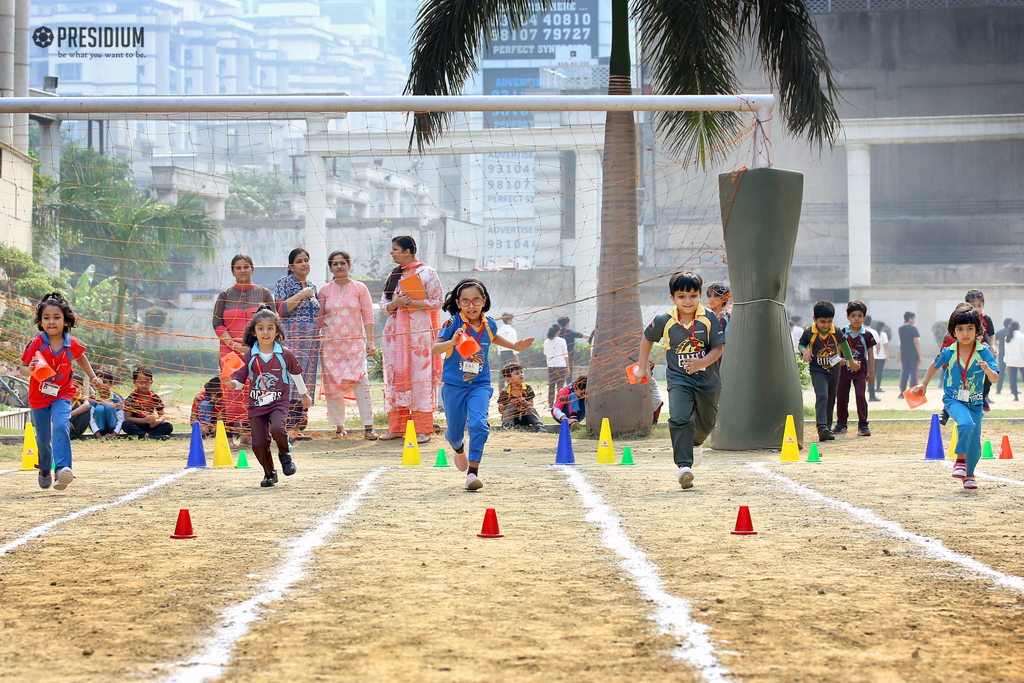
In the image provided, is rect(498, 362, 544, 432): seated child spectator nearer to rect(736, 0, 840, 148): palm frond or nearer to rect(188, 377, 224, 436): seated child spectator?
rect(188, 377, 224, 436): seated child spectator

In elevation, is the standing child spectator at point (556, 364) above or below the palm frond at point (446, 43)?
below

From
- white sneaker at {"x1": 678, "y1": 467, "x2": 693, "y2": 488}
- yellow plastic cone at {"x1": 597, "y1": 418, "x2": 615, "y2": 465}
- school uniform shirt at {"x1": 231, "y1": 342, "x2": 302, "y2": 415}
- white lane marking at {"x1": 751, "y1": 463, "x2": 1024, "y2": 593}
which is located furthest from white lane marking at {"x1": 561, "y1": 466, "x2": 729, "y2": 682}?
yellow plastic cone at {"x1": 597, "y1": 418, "x2": 615, "y2": 465}

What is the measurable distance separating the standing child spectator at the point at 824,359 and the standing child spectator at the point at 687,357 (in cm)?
465

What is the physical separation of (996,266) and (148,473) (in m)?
40.0

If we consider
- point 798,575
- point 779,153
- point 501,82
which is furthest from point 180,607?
point 501,82

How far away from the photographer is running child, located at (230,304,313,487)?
8.80 metres

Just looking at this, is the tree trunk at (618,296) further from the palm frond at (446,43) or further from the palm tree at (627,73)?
the palm frond at (446,43)

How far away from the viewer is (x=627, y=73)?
1372 cm

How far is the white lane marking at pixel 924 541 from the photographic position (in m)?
5.01

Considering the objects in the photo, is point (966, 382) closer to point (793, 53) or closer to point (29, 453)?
point (793, 53)

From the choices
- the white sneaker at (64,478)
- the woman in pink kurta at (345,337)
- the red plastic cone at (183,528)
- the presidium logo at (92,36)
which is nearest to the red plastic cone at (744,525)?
the red plastic cone at (183,528)

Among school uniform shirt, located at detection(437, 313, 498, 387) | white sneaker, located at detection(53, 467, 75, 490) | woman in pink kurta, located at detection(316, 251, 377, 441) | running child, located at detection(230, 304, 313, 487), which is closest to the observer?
white sneaker, located at detection(53, 467, 75, 490)

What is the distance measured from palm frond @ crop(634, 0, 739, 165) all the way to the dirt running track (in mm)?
6501

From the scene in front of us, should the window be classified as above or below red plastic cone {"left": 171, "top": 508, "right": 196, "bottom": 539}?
above
